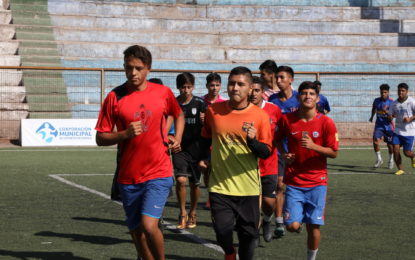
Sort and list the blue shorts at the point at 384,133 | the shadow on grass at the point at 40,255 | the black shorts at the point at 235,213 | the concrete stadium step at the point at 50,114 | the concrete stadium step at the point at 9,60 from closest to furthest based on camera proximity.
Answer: the black shorts at the point at 235,213, the shadow on grass at the point at 40,255, the blue shorts at the point at 384,133, the concrete stadium step at the point at 50,114, the concrete stadium step at the point at 9,60

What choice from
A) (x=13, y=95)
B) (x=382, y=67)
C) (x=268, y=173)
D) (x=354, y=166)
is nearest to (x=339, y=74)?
(x=382, y=67)

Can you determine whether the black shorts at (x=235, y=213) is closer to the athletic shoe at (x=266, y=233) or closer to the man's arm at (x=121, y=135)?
the man's arm at (x=121, y=135)

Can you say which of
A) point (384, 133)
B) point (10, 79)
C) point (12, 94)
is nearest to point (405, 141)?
point (384, 133)

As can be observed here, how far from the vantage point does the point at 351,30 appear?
110 feet

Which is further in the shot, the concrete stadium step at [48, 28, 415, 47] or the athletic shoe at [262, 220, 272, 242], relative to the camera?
the concrete stadium step at [48, 28, 415, 47]

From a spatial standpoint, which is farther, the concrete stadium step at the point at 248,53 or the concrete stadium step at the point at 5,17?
the concrete stadium step at the point at 5,17

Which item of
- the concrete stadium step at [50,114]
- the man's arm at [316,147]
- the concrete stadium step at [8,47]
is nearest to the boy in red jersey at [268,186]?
the man's arm at [316,147]

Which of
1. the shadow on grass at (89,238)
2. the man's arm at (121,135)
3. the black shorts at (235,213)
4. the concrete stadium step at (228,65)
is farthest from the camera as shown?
the concrete stadium step at (228,65)

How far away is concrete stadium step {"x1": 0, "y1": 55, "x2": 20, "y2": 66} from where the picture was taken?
28234 millimetres

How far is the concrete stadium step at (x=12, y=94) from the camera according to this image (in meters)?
26.1

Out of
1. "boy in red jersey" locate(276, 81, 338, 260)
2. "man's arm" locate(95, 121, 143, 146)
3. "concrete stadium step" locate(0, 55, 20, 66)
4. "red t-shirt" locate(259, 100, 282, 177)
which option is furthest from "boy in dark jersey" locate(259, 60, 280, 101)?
"concrete stadium step" locate(0, 55, 20, 66)

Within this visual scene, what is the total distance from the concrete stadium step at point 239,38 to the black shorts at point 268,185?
880 inches

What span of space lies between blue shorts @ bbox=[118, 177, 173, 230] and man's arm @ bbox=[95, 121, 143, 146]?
0.43 meters

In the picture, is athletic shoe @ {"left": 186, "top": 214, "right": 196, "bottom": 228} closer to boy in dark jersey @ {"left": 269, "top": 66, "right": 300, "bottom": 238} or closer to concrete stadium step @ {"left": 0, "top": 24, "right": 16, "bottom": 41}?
boy in dark jersey @ {"left": 269, "top": 66, "right": 300, "bottom": 238}
